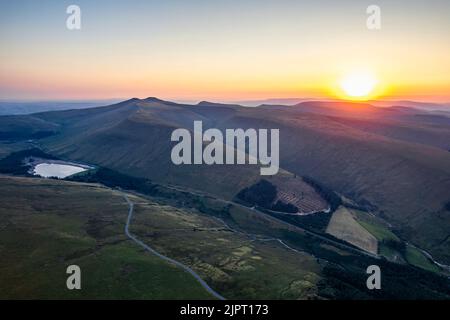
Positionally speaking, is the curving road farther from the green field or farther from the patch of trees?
the patch of trees

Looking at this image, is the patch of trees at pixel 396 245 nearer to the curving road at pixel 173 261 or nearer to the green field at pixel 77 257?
the curving road at pixel 173 261

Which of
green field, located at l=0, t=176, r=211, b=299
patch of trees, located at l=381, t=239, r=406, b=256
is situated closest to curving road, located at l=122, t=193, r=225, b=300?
green field, located at l=0, t=176, r=211, b=299

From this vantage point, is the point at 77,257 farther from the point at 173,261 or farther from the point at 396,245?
the point at 396,245

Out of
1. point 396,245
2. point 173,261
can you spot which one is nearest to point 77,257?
point 173,261

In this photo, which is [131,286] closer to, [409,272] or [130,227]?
[130,227]

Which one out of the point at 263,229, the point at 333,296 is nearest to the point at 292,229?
the point at 263,229

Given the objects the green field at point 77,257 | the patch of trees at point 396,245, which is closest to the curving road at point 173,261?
the green field at point 77,257

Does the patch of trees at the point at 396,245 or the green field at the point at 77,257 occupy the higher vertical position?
the green field at the point at 77,257

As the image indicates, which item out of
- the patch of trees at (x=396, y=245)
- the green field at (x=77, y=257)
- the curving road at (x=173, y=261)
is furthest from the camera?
the patch of trees at (x=396, y=245)

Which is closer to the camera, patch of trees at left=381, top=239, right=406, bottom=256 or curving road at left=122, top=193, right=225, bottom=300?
curving road at left=122, top=193, right=225, bottom=300
